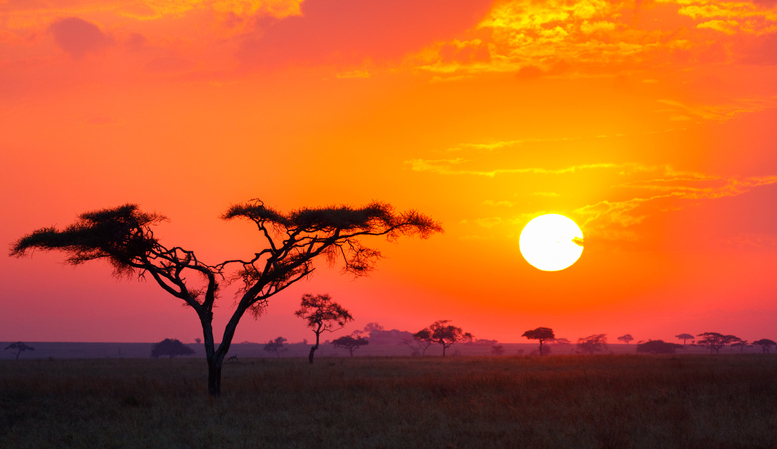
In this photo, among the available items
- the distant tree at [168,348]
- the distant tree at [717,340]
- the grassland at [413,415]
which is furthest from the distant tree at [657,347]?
the grassland at [413,415]

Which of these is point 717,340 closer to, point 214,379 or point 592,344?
point 592,344

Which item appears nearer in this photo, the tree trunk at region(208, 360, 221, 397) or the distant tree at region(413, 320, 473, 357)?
the tree trunk at region(208, 360, 221, 397)

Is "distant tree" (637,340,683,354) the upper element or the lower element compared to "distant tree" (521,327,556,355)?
lower

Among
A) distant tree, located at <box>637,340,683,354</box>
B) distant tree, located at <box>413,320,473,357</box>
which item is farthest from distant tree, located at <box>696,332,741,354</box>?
distant tree, located at <box>413,320,473,357</box>

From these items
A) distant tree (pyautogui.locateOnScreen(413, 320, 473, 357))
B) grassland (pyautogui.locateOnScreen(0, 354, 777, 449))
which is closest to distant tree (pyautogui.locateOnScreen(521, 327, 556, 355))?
distant tree (pyautogui.locateOnScreen(413, 320, 473, 357))

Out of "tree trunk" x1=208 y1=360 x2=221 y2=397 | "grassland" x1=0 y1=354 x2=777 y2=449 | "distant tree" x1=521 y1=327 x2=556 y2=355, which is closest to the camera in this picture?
"grassland" x1=0 y1=354 x2=777 y2=449

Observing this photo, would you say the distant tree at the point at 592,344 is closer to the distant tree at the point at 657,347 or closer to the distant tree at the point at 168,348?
the distant tree at the point at 657,347

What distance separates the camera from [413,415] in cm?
1683

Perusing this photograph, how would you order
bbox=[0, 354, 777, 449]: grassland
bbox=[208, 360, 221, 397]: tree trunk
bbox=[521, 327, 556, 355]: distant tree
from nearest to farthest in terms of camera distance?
bbox=[0, 354, 777, 449]: grassland → bbox=[208, 360, 221, 397]: tree trunk → bbox=[521, 327, 556, 355]: distant tree

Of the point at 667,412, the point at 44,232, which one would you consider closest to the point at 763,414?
the point at 667,412

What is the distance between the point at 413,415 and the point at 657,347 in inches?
5733

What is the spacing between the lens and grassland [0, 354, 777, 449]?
13.5 metres

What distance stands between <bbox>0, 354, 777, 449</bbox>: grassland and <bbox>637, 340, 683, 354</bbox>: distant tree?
131m

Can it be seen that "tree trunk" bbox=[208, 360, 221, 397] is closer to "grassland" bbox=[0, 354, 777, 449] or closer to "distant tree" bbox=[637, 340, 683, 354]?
"grassland" bbox=[0, 354, 777, 449]
